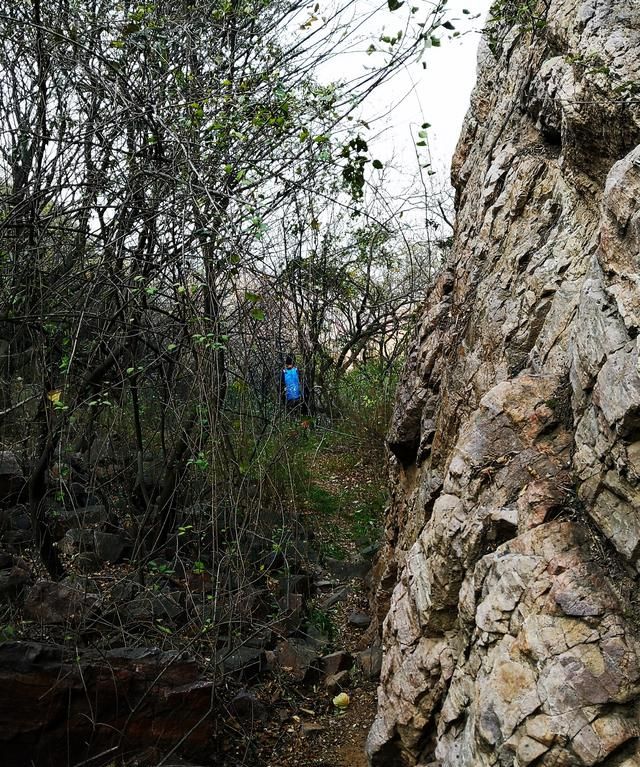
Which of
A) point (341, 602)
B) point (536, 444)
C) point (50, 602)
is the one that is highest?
point (536, 444)

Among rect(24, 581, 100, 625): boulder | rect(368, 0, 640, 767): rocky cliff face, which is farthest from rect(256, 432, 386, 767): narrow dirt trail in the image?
rect(24, 581, 100, 625): boulder

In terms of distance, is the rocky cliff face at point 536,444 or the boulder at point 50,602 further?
the boulder at point 50,602

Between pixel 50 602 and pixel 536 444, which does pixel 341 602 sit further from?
pixel 536 444

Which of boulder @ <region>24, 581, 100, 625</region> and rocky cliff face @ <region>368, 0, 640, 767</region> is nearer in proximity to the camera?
rocky cliff face @ <region>368, 0, 640, 767</region>

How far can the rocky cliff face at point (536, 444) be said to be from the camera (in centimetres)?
235

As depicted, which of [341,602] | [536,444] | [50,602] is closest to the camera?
[536,444]

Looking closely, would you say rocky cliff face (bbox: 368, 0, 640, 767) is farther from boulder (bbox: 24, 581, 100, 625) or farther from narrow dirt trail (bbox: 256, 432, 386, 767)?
boulder (bbox: 24, 581, 100, 625)

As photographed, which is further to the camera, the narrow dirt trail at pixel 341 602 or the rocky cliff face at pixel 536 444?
the narrow dirt trail at pixel 341 602

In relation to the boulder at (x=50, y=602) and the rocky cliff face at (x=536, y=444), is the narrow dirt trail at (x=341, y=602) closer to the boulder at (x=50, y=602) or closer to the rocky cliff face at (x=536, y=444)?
the rocky cliff face at (x=536, y=444)

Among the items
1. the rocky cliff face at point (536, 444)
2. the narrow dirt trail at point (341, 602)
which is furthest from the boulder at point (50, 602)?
the rocky cliff face at point (536, 444)

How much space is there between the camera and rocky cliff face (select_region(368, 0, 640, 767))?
92.4 inches

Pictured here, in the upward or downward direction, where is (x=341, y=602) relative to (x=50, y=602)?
downward

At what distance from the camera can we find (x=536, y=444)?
3008mm

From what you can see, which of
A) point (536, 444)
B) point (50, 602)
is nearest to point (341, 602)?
point (50, 602)
